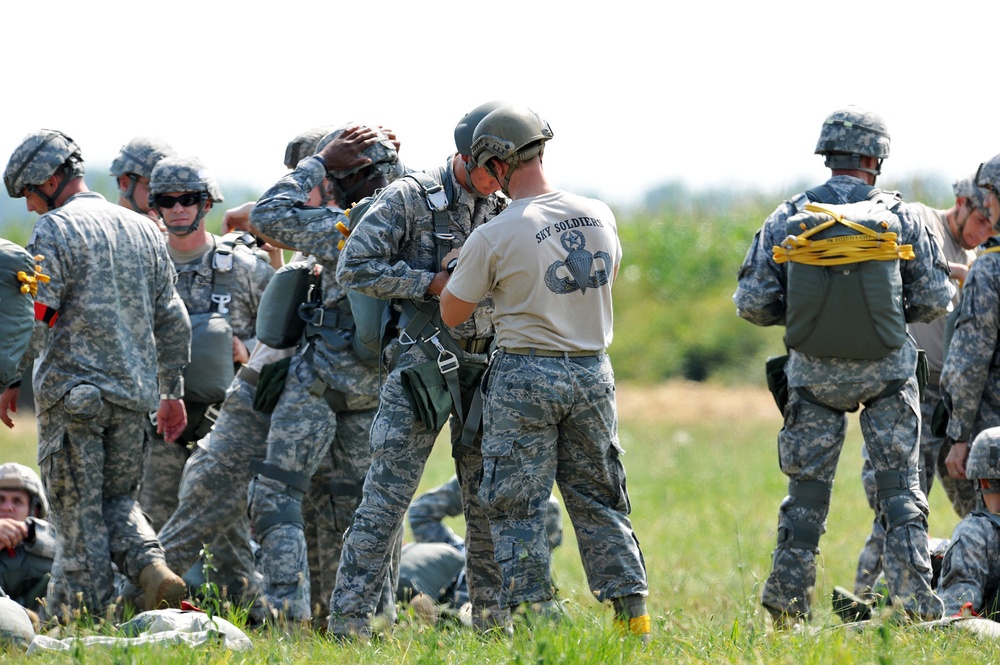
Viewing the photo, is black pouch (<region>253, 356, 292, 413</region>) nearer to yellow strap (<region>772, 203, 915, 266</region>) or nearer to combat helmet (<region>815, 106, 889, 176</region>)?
yellow strap (<region>772, 203, 915, 266</region>)

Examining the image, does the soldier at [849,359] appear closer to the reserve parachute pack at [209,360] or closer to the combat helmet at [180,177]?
the reserve parachute pack at [209,360]

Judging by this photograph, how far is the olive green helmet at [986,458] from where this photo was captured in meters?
6.23

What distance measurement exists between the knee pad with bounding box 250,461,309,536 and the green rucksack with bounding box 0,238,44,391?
1.41m

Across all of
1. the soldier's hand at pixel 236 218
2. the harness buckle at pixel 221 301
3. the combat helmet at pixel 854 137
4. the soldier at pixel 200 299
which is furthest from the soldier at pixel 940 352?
the soldier's hand at pixel 236 218

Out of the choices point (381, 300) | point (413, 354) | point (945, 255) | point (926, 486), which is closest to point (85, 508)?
point (381, 300)

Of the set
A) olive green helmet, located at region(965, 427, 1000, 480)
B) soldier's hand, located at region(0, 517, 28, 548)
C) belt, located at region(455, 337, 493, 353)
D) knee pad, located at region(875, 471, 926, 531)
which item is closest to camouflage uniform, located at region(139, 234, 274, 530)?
soldier's hand, located at region(0, 517, 28, 548)

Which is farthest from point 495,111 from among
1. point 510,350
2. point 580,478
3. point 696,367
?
point 696,367

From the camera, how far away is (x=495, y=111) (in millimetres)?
5355

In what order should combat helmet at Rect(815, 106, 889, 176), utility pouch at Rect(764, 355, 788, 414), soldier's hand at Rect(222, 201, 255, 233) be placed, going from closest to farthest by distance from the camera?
combat helmet at Rect(815, 106, 889, 176)
utility pouch at Rect(764, 355, 788, 414)
soldier's hand at Rect(222, 201, 255, 233)

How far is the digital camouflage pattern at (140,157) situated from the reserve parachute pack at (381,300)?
2405 mm

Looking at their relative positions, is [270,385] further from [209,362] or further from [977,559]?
[977,559]

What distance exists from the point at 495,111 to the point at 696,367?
21.0 metres

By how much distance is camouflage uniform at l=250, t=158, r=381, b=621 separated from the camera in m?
6.57

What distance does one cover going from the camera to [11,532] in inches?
283
